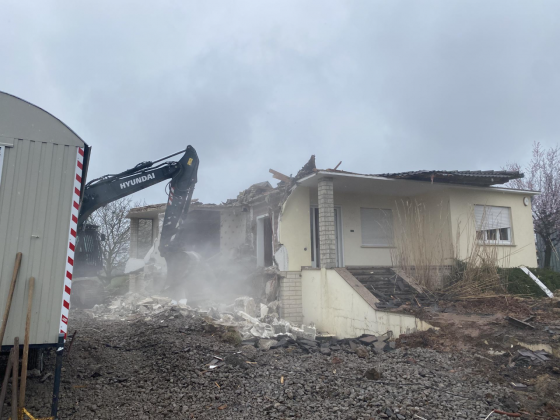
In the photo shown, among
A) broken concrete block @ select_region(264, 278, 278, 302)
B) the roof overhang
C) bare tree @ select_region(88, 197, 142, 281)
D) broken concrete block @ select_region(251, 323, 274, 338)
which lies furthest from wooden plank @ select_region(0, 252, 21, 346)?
bare tree @ select_region(88, 197, 142, 281)

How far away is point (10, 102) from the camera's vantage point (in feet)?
12.9

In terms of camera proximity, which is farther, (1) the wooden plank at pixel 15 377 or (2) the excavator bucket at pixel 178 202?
(2) the excavator bucket at pixel 178 202

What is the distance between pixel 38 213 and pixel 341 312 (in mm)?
7045

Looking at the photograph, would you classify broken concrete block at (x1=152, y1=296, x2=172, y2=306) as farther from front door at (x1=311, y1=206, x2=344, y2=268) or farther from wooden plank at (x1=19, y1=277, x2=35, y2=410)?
wooden plank at (x1=19, y1=277, x2=35, y2=410)

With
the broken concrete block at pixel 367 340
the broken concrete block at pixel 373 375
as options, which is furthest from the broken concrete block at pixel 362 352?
the broken concrete block at pixel 373 375

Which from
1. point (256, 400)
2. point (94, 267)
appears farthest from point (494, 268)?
point (94, 267)

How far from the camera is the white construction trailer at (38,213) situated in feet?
12.4

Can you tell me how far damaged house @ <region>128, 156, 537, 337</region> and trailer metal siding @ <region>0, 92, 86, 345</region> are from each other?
584cm

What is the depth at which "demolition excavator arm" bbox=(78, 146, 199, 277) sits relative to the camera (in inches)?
315

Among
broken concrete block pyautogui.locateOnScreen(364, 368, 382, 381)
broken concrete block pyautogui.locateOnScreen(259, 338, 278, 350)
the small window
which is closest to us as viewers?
broken concrete block pyautogui.locateOnScreen(364, 368, 382, 381)

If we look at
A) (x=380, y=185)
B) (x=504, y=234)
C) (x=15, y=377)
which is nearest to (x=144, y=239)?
(x=380, y=185)

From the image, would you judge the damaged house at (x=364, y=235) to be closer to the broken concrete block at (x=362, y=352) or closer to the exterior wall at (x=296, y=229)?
the exterior wall at (x=296, y=229)

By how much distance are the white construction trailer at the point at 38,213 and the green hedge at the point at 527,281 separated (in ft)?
28.7

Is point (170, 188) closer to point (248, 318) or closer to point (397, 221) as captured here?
point (248, 318)
